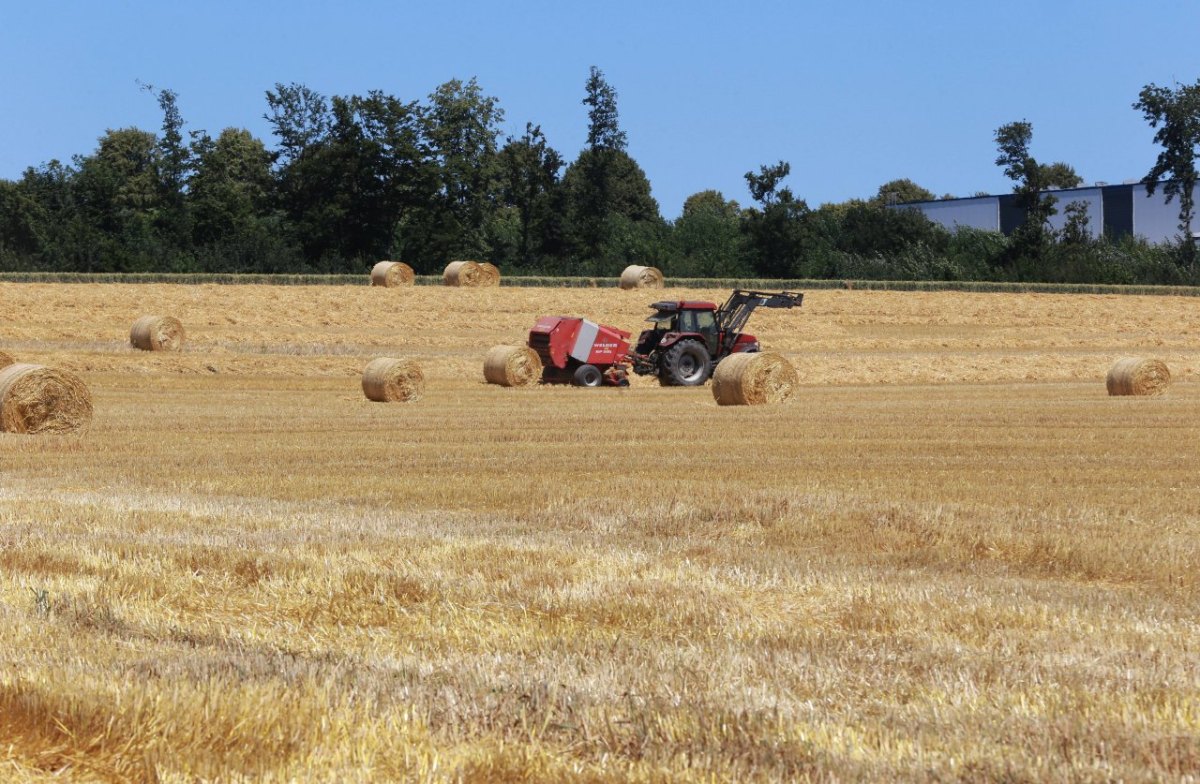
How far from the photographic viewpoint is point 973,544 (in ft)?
26.9

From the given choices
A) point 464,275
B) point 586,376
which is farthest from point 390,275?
point 586,376

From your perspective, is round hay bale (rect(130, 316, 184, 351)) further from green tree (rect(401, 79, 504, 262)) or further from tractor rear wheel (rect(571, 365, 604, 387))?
green tree (rect(401, 79, 504, 262))

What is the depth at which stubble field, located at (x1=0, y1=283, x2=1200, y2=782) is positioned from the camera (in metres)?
4.03

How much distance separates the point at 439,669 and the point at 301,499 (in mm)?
5917

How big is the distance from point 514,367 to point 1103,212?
218ft

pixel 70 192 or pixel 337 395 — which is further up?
pixel 70 192

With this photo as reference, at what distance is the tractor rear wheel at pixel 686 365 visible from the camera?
29.0m

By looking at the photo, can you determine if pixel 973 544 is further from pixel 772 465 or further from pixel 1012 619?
pixel 772 465

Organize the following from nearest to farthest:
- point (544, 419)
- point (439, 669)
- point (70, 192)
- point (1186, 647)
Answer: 1. point (439, 669)
2. point (1186, 647)
3. point (544, 419)
4. point (70, 192)

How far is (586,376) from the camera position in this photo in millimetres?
28844

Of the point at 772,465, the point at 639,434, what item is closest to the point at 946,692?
the point at 772,465

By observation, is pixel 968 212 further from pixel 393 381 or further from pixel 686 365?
pixel 393 381

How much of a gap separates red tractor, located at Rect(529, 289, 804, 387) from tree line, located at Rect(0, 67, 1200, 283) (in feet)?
112

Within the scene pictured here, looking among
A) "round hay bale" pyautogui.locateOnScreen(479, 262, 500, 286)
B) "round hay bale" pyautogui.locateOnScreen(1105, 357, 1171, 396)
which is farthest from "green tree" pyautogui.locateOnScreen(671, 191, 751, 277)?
"round hay bale" pyautogui.locateOnScreen(1105, 357, 1171, 396)
